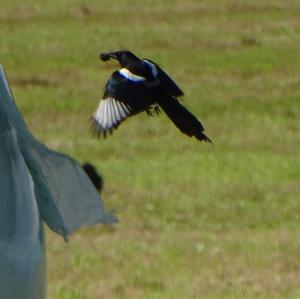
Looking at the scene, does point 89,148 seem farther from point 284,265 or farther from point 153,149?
point 284,265

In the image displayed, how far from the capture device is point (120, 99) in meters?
5.91

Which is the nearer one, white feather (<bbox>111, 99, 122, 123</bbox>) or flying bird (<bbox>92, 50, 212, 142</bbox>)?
flying bird (<bbox>92, 50, 212, 142</bbox>)

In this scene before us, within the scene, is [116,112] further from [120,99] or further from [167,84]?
[167,84]

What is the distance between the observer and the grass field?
7508 mm

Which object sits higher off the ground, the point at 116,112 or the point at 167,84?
the point at 167,84

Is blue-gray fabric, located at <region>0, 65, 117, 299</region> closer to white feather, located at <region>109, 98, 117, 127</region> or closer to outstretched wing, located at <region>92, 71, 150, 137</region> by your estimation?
outstretched wing, located at <region>92, 71, 150, 137</region>

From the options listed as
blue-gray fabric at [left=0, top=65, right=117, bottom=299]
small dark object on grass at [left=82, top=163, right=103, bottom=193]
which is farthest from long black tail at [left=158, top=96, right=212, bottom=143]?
small dark object on grass at [left=82, top=163, right=103, bottom=193]

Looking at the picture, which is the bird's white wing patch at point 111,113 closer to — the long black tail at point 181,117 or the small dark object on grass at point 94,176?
the long black tail at point 181,117

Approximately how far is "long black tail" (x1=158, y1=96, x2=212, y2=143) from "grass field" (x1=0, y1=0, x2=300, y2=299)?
1302 mm

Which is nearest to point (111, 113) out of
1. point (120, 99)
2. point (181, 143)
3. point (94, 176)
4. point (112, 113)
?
point (112, 113)

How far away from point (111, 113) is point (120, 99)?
0.68ft

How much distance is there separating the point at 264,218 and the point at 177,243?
0.80 meters

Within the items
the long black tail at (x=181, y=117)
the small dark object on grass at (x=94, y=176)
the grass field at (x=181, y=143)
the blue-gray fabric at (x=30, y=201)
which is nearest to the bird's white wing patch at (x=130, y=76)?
the long black tail at (x=181, y=117)

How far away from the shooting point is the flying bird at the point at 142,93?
19.0 ft
